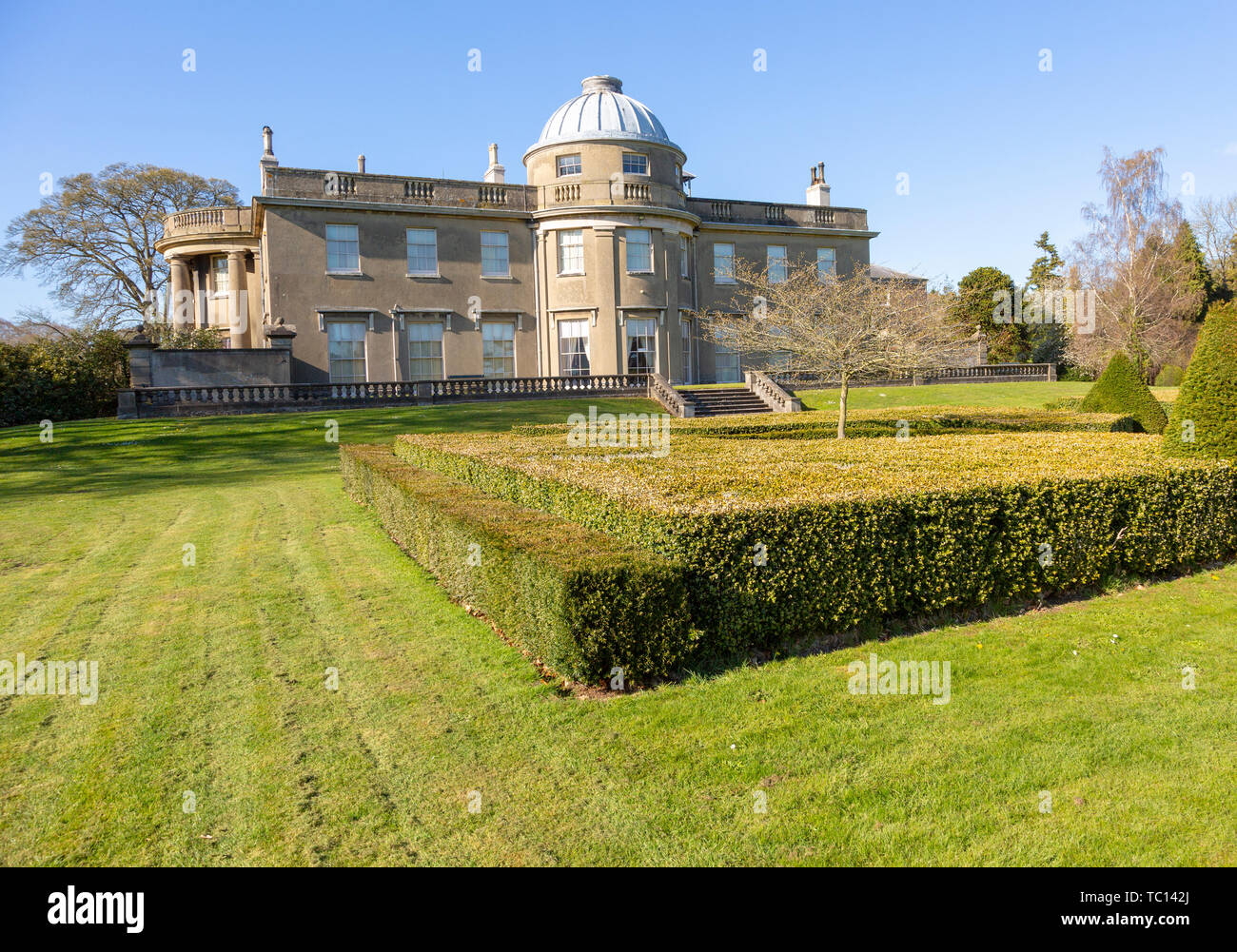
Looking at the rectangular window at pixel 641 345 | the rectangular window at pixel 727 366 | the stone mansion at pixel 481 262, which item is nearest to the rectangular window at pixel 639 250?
the stone mansion at pixel 481 262

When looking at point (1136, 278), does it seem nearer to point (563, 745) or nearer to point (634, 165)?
point (634, 165)

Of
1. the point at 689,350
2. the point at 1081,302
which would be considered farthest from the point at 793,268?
the point at 1081,302

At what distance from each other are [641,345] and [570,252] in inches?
182

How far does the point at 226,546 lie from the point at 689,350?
26558mm

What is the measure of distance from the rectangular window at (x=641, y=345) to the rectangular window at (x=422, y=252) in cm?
793

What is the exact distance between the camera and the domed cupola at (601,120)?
1241 inches

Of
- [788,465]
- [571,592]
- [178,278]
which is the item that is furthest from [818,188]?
[571,592]

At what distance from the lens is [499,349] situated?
32156mm

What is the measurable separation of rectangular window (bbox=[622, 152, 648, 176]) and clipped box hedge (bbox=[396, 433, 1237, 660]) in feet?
80.2

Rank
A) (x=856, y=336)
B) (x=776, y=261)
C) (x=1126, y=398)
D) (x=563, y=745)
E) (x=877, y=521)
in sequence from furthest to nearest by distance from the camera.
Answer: (x=776, y=261), (x=1126, y=398), (x=856, y=336), (x=877, y=521), (x=563, y=745)

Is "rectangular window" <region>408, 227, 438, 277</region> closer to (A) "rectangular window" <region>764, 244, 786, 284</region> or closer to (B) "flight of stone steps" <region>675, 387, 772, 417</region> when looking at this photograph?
(B) "flight of stone steps" <region>675, 387, 772, 417</region>
